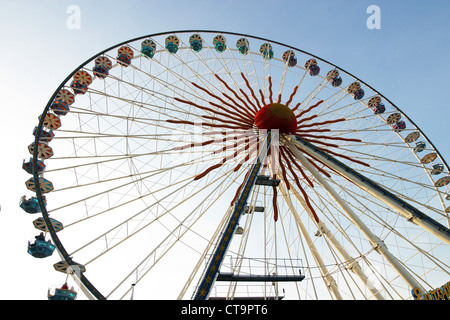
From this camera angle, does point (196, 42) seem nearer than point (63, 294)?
No

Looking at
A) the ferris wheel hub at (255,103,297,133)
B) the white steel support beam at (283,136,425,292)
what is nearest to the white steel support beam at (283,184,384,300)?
the white steel support beam at (283,136,425,292)

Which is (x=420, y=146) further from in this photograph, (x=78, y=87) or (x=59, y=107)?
(x=59, y=107)

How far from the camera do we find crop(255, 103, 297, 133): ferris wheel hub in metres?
14.2

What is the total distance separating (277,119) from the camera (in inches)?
563

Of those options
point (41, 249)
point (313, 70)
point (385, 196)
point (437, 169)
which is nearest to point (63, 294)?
point (41, 249)

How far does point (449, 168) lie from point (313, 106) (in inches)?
383

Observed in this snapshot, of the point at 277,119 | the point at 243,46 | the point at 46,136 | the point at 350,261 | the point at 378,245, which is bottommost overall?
the point at 378,245

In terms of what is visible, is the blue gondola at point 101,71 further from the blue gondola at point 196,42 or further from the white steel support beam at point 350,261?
the white steel support beam at point 350,261

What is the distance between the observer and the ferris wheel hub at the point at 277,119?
1420cm

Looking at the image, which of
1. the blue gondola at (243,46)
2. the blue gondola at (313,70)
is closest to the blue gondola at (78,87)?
the blue gondola at (243,46)

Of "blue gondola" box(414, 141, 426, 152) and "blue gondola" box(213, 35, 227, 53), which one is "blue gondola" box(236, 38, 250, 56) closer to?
"blue gondola" box(213, 35, 227, 53)
